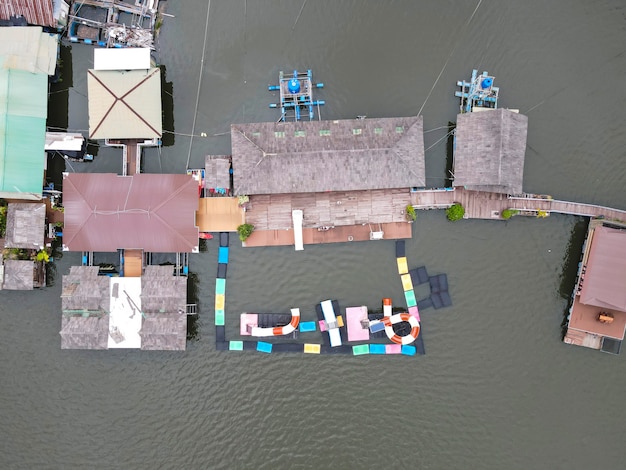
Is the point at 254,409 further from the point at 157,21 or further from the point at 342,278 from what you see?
the point at 157,21

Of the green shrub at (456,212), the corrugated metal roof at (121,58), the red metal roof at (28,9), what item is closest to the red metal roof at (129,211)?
the corrugated metal roof at (121,58)

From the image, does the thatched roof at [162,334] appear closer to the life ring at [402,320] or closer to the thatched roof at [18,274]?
the thatched roof at [18,274]

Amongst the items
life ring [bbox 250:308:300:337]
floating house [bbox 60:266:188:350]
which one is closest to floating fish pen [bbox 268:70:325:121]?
floating house [bbox 60:266:188:350]

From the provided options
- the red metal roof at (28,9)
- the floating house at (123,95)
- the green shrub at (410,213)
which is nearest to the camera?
the floating house at (123,95)

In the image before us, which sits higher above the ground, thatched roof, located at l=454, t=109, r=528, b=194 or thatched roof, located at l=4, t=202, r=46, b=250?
thatched roof, located at l=454, t=109, r=528, b=194

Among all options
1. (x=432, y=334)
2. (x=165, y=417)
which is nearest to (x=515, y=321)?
(x=432, y=334)

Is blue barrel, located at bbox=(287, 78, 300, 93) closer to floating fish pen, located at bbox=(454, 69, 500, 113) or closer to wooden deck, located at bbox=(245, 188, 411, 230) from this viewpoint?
wooden deck, located at bbox=(245, 188, 411, 230)
